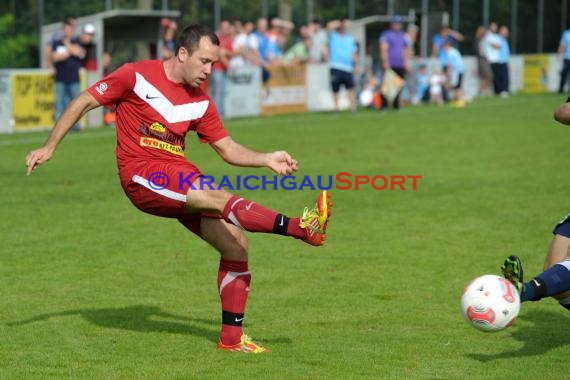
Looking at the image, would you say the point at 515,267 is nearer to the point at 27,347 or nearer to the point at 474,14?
the point at 27,347

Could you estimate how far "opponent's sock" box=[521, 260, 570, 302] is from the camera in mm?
6547

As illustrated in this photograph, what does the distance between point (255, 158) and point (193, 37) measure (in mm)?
840

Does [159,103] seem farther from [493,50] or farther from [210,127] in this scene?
[493,50]

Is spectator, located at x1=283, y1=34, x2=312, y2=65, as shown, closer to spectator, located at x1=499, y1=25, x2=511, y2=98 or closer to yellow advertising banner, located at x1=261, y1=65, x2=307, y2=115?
yellow advertising banner, located at x1=261, y1=65, x2=307, y2=115

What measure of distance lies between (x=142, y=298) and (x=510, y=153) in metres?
11.9

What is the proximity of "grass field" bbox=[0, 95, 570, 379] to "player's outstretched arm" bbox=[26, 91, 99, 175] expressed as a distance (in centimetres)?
119

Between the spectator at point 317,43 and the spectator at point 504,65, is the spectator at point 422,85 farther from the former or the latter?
the spectator at point 317,43

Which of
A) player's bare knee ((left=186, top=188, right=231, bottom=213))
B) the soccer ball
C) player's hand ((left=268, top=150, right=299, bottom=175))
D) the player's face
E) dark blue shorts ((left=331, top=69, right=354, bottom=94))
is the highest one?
Answer: the player's face

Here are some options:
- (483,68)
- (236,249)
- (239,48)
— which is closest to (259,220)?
(236,249)

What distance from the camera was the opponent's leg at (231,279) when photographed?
695cm

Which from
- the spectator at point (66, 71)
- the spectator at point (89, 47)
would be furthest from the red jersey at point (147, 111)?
the spectator at point (89, 47)

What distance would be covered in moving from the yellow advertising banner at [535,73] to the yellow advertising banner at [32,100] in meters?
24.7

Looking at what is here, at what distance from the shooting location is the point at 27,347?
23.0 feet

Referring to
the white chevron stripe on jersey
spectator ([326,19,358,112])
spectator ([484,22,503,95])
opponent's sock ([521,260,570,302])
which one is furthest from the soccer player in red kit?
spectator ([484,22,503,95])
